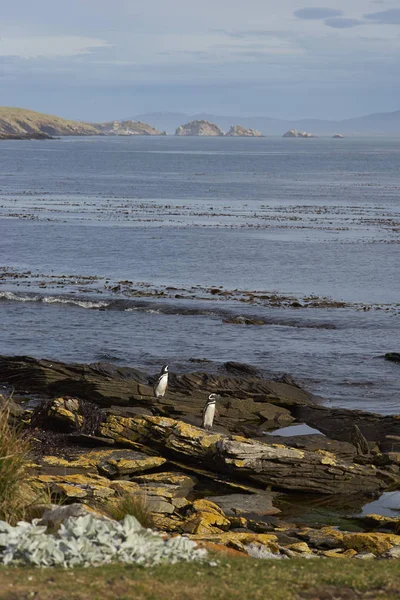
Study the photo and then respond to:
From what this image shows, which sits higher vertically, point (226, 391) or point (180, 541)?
point (180, 541)

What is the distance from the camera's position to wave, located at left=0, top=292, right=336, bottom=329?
3628 centimetres

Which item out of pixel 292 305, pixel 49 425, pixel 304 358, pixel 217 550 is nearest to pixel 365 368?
pixel 304 358

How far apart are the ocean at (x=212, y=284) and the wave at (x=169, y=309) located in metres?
0.08

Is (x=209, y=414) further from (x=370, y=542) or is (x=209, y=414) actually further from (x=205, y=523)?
(x=370, y=542)

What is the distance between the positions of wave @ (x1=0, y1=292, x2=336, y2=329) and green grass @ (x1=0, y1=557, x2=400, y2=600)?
26066 mm

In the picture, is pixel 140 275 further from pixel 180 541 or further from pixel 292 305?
pixel 180 541

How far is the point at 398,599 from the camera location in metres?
8.97

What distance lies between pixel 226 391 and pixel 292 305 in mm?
15935

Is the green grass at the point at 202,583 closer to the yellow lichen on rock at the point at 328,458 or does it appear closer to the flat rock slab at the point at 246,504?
the flat rock slab at the point at 246,504

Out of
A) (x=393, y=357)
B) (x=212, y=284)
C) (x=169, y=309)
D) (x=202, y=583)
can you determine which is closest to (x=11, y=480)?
(x=202, y=583)

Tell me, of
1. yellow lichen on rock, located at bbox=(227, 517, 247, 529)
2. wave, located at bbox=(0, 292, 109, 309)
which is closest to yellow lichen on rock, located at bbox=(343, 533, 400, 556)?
yellow lichen on rock, located at bbox=(227, 517, 247, 529)

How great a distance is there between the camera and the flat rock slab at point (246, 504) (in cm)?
1623

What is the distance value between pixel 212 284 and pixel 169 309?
7557 millimetres

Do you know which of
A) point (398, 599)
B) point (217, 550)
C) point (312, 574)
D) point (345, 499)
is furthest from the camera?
point (345, 499)
